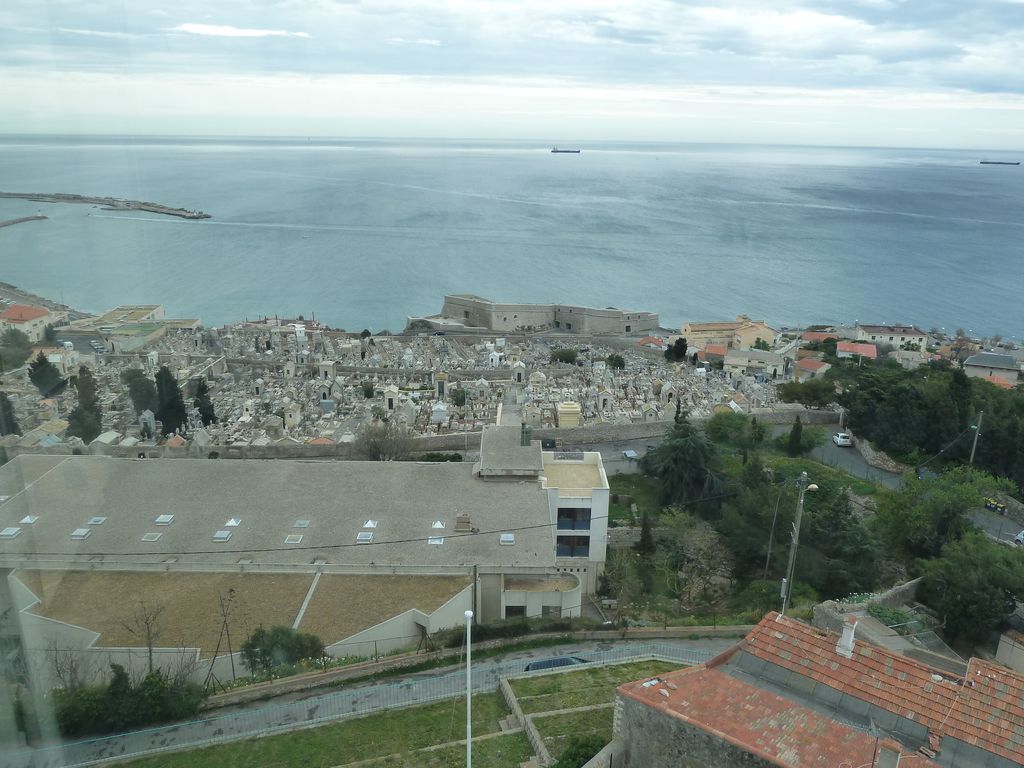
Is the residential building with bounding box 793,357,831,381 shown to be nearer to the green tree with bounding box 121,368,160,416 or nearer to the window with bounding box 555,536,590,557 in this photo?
the window with bounding box 555,536,590,557

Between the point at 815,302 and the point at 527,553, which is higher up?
the point at 527,553

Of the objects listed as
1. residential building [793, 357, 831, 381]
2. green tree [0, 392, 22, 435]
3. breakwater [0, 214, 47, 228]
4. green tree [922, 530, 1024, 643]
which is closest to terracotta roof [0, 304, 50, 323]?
breakwater [0, 214, 47, 228]

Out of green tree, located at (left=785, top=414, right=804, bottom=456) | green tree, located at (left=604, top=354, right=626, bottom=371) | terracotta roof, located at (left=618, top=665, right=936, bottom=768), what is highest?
terracotta roof, located at (left=618, top=665, right=936, bottom=768)

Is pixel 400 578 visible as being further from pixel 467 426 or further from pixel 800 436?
pixel 800 436

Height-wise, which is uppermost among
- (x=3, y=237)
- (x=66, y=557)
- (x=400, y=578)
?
(x=3, y=237)

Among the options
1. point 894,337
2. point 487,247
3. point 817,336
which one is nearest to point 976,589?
point 817,336

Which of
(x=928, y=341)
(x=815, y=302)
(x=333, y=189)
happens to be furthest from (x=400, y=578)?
(x=333, y=189)
